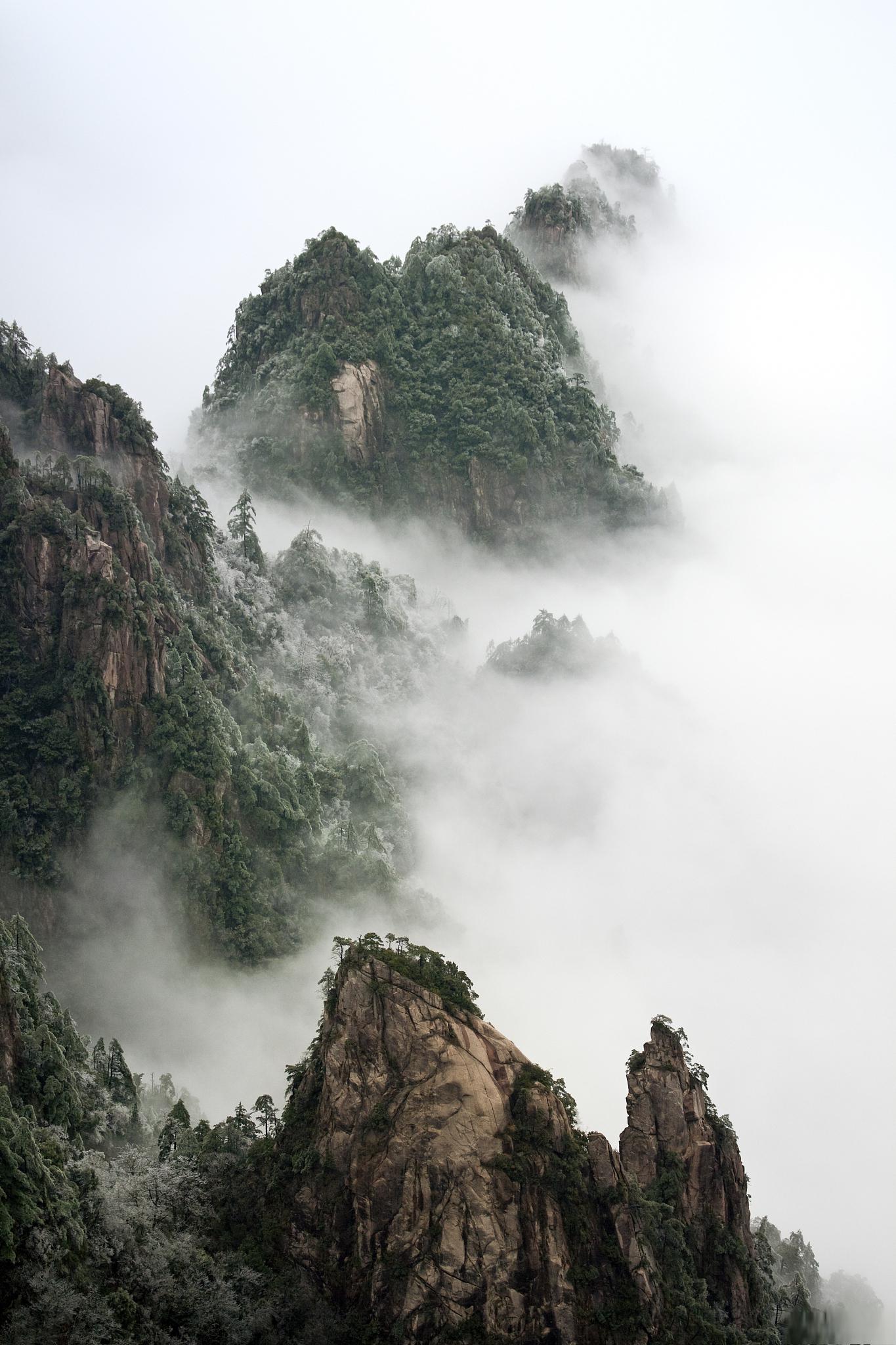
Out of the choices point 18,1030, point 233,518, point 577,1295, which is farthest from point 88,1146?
point 233,518

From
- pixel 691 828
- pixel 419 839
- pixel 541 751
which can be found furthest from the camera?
pixel 691 828

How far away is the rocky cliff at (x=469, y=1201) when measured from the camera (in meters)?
63.6

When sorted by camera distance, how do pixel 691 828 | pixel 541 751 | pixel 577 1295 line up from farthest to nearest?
1. pixel 691 828
2. pixel 541 751
3. pixel 577 1295

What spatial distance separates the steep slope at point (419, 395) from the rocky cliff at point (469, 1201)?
109m

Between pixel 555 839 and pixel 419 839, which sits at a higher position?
pixel 555 839

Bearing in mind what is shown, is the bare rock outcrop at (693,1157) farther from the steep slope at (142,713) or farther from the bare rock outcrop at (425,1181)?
the steep slope at (142,713)

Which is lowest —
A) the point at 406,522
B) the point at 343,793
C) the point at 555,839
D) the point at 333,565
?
the point at 343,793

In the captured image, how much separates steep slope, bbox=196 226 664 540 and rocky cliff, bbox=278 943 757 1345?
4291 inches

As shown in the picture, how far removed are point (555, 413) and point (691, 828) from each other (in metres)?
53.9

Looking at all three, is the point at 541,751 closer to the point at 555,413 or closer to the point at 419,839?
the point at 419,839

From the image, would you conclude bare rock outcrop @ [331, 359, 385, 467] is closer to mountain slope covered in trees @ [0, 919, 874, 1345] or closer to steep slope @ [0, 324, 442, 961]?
steep slope @ [0, 324, 442, 961]

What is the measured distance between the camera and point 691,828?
178375mm

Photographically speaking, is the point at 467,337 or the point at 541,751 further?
the point at 467,337

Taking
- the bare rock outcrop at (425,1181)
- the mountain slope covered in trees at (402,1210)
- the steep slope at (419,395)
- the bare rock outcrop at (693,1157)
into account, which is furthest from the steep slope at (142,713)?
the bare rock outcrop at (693,1157)
